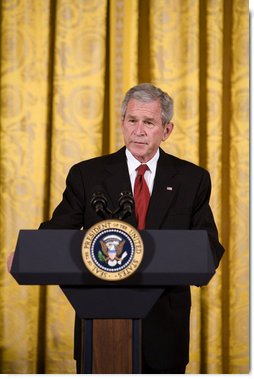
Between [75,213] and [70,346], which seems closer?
[75,213]

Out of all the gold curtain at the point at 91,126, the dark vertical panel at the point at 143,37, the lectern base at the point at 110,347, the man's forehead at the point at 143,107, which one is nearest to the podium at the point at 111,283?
the lectern base at the point at 110,347

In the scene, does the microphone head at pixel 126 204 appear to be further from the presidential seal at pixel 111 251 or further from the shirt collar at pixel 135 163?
the shirt collar at pixel 135 163

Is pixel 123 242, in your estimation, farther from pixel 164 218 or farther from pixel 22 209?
pixel 22 209

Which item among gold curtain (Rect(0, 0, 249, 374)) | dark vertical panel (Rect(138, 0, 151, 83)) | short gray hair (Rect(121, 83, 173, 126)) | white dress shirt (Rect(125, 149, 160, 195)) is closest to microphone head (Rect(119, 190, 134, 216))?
white dress shirt (Rect(125, 149, 160, 195))

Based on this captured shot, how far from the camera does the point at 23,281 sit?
1.30 meters

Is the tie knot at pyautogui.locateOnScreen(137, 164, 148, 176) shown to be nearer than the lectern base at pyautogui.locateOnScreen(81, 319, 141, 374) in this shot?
No

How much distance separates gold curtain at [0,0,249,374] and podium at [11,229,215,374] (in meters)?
1.64

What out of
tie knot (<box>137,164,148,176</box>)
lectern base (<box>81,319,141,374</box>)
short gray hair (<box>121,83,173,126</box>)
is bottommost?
lectern base (<box>81,319,141,374</box>)

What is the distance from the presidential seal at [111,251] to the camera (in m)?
1.25

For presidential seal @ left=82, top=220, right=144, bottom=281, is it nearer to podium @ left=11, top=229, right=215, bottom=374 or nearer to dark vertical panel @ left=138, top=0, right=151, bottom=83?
podium @ left=11, top=229, right=215, bottom=374

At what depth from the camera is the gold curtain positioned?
2.91 m

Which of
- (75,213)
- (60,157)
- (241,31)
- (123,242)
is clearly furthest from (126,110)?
(241,31)

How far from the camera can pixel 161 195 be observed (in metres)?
1.69

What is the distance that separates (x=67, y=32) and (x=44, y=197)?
87cm
